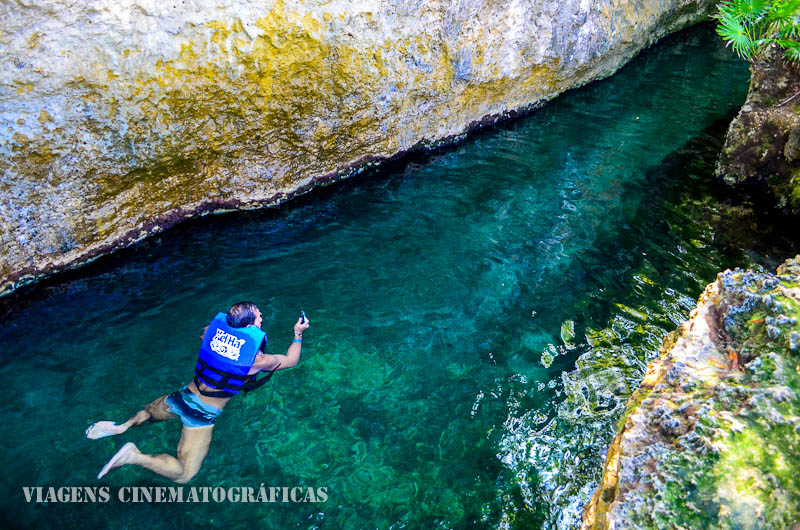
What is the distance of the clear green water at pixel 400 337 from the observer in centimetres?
410

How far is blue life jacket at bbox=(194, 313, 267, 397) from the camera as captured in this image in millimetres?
4301

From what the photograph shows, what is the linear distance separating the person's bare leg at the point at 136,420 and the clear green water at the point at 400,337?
0.43 ft

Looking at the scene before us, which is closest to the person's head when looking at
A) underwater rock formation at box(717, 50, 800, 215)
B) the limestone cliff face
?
the limestone cliff face

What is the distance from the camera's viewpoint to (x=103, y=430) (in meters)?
4.24

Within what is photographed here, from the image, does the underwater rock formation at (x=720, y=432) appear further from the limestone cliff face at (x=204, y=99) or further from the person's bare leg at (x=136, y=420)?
the limestone cliff face at (x=204, y=99)

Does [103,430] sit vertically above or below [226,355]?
below

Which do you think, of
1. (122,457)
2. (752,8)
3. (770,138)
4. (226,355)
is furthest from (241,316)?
(752,8)

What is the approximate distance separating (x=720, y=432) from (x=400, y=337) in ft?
9.97

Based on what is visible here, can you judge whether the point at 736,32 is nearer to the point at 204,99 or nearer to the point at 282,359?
the point at 204,99

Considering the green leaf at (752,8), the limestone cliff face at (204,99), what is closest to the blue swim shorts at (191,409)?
the limestone cliff face at (204,99)

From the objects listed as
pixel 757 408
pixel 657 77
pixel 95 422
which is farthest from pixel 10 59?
pixel 657 77

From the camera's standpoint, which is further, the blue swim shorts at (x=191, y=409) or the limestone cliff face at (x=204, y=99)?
the limestone cliff face at (x=204, y=99)

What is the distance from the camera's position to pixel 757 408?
3.05 meters

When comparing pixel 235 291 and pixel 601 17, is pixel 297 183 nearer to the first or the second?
pixel 235 291
